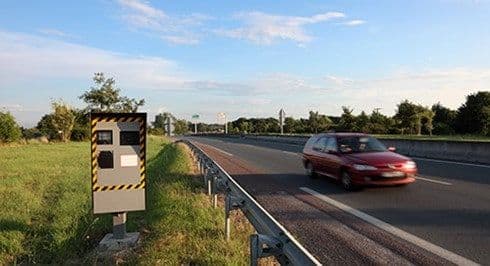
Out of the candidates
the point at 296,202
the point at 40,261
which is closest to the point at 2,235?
the point at 40,261

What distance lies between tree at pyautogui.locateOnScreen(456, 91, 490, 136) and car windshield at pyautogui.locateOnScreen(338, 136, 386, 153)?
6056cm

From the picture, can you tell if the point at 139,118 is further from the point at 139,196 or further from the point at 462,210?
the point at 462,210

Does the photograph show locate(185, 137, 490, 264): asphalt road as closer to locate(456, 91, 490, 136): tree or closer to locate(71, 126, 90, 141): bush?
locate(456, 91, 490, 136): tree

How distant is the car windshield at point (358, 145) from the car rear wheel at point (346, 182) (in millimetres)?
851

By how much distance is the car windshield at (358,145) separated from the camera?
14.0 meters

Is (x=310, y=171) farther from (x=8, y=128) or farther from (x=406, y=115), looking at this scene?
(x=406, y=115)

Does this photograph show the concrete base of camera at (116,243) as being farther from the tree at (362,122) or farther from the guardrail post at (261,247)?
the tree at (362,122)

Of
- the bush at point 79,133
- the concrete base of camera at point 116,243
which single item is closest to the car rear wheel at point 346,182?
the concrete base of camera at point 116,243

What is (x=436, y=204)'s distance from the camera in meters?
10.5

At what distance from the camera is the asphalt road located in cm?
757

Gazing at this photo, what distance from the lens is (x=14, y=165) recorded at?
2416cm

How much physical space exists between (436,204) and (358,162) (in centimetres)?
265

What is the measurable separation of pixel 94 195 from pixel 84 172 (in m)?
13.4

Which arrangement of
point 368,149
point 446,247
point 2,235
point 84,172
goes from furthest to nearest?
point 84,172 → point 368,149 → point 2,235 → point 446,247
